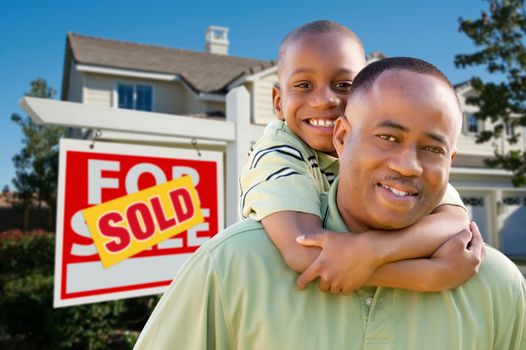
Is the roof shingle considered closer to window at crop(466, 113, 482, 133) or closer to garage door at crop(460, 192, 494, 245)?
window at crop(466, 113, 482, 133)

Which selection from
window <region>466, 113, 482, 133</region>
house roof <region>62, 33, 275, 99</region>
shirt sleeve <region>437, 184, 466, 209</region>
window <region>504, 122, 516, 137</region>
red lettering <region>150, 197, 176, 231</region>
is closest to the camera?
shirt sleeve <region>437, 184, 466, 209</region>

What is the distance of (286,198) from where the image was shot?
1416 mm

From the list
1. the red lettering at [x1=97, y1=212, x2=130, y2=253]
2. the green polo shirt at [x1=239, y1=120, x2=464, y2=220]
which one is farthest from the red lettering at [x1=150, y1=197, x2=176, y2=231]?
the green polo shirt at [x1=239, y1=120, x2=464, y2=220]

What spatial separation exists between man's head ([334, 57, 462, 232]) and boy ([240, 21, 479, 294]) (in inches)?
1.3

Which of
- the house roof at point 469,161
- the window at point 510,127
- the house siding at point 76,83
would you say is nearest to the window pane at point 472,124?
the window at point 510,127

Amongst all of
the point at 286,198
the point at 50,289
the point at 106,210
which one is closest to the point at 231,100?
the point at 106,210

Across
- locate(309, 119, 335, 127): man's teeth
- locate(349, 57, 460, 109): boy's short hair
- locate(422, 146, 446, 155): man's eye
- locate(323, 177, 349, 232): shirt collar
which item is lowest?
locate(323, 177, 349, 232): shirt collar

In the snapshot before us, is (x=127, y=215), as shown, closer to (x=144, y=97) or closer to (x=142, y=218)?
(x=142, y=218)

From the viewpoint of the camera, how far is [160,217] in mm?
3707

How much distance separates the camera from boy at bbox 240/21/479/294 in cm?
124

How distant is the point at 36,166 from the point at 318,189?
22.3 m

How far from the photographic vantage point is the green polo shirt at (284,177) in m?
1.43

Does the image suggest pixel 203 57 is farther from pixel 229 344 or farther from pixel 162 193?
pixel 229 344

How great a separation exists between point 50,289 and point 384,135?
7185 millimetres
